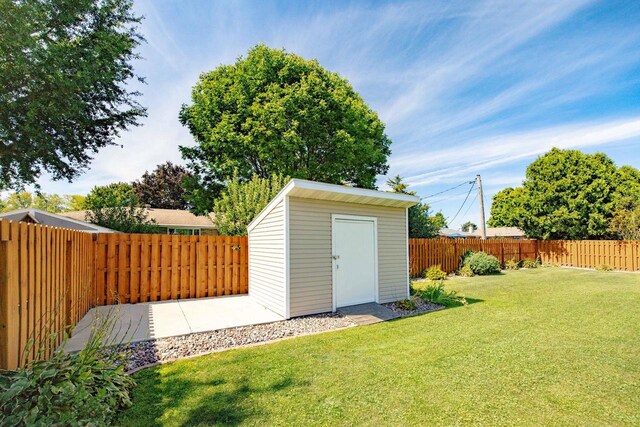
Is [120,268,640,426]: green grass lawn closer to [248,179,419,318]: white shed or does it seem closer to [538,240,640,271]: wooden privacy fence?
[248,179,419,318]: white shed

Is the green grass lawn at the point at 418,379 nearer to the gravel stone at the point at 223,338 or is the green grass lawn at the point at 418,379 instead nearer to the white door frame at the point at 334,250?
the gravel stone at the point at 223,338

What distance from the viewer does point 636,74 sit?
28.5ft

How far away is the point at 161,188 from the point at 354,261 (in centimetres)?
2782

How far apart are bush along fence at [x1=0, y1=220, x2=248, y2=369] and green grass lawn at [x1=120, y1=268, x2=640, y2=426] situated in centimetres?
128

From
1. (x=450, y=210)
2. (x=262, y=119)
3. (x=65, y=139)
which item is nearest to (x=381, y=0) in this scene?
(x=262, y=119)

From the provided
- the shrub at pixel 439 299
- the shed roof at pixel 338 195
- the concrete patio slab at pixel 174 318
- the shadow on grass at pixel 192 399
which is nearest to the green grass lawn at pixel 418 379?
the shadow on grass at pixel 192 399

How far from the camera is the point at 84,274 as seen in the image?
6.12 m

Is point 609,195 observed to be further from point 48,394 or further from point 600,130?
point 48,394

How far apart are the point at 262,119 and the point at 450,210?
1907 cm

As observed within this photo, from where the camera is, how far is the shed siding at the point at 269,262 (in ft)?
20.6

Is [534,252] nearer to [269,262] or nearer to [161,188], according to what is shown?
[269,262]

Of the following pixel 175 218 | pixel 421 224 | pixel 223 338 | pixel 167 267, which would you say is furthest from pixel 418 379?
pixel 175 218

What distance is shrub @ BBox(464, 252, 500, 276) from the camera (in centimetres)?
1362

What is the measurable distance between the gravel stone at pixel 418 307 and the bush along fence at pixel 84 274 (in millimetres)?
4506
